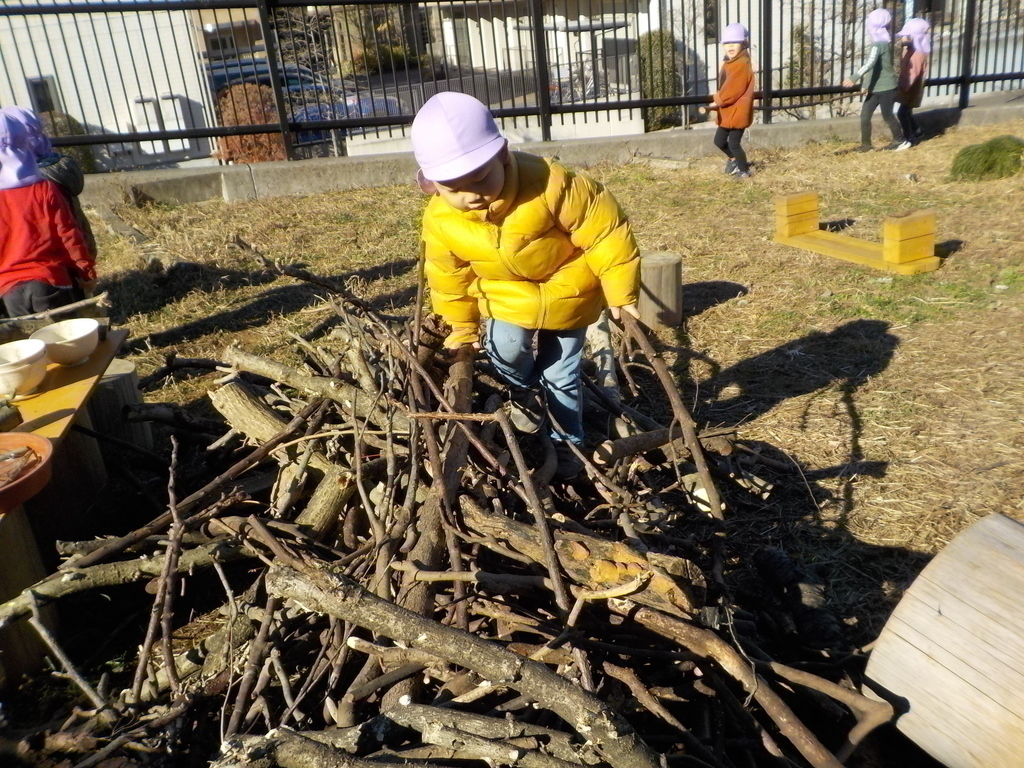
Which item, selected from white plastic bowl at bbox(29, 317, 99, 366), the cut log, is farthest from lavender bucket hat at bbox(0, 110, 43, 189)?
the cut log

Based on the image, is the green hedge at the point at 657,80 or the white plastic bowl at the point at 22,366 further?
the green hedge at the point at 657,80

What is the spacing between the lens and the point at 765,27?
11.2 metres

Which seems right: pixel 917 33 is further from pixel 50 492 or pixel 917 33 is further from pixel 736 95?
pixel 50 492

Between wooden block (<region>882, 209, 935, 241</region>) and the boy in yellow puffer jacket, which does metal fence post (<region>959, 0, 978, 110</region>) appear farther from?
the boy in yellow puffer jacket

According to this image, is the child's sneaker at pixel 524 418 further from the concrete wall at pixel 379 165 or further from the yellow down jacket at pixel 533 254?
the concrete wall at pixel 379 165

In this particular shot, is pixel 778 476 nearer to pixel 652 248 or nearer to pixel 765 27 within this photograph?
pixel 652 248

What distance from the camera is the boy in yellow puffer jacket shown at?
2811 mm

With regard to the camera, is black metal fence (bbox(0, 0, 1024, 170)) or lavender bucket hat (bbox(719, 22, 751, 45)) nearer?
lavender bucket hat (bbox(719, 22, 751, 45))

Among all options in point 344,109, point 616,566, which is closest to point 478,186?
point 616,566

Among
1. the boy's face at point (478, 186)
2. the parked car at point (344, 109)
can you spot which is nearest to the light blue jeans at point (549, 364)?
the boy's face at point (478, 186)

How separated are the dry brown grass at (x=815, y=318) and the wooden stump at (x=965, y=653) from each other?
721mm

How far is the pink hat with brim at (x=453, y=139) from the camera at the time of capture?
2.77 metres

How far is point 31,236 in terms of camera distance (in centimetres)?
495

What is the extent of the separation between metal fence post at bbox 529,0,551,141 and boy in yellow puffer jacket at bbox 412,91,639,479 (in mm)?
7873
